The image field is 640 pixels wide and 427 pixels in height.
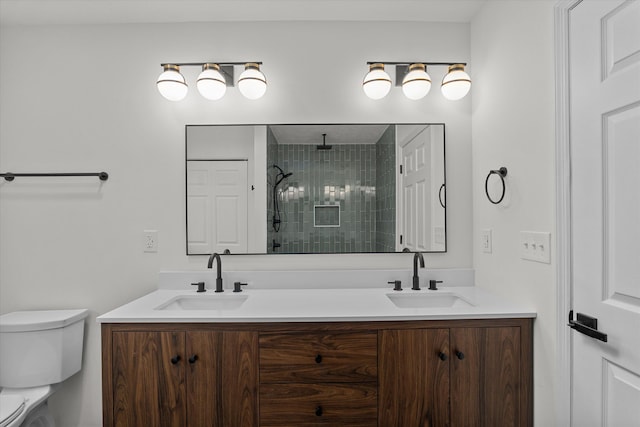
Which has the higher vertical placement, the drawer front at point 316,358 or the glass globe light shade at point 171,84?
the glass globe light shade at point 171,84

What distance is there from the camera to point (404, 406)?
1.45m

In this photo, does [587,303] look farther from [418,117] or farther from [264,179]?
[264,179]

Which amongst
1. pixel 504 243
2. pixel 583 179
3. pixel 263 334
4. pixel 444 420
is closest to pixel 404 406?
pixel 444 420

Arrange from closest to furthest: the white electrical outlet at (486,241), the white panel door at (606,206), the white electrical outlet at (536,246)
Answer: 1. the white panel door at (606,206)
2. the white electrical outlet at (536,246)
3. the white electrical outlet at (486,241)

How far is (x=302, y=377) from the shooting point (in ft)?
4.75

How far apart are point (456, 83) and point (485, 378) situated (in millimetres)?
1511

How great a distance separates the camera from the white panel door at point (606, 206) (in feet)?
3.36

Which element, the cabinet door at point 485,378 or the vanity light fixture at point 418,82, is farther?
the vanity light fixture at point 418,82

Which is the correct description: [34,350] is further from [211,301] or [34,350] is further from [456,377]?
[456,377]

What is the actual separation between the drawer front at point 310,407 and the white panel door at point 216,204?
860 millimetres

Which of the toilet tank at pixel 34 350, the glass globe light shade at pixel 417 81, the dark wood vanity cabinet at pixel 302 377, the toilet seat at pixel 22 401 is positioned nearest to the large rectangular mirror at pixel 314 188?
the glass globe light shade at pixel 417 81

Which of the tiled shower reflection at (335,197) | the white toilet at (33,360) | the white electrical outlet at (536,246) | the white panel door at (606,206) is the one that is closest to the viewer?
the white panel door at (606,206)

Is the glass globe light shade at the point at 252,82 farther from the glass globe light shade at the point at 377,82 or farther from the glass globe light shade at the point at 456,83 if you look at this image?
the glass globe light shade at the point at 456,83

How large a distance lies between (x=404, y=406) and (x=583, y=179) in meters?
1.13
